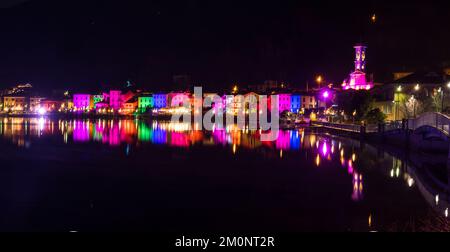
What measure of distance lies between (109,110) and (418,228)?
323 ft

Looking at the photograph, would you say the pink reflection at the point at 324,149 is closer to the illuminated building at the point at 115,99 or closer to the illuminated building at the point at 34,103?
the illuminated building at the point at 115,99

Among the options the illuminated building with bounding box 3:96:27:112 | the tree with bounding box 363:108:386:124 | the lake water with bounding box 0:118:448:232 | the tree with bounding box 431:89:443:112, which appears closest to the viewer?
the lake water with bounding box 0:118:448:232

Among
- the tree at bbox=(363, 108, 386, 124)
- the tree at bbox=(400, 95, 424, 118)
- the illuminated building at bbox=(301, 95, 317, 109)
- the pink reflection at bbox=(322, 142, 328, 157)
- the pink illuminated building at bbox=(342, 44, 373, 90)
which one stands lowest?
the pink reflection at bbox=(322, 142, 328, 157)

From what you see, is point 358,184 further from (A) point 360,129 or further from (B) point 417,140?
(A) point 360,129

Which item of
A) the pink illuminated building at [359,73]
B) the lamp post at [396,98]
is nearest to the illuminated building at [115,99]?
the pink illuminated building at [359,73]

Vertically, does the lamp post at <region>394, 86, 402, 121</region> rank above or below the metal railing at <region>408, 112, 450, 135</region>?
above

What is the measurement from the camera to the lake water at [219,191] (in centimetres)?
999

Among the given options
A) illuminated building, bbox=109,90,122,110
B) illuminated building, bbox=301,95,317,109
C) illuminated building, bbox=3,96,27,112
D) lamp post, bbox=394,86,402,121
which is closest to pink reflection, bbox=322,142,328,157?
lamp post, bbox=394,86,402,121

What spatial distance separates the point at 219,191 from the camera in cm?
1325

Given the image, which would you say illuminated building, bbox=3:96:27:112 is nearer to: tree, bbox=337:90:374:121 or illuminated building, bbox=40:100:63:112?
illuminated building, bbox=40:100:63:112

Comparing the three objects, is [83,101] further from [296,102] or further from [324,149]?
[324,149]

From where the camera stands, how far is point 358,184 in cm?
1427

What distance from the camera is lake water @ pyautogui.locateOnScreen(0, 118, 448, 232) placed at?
9992 millimetres
